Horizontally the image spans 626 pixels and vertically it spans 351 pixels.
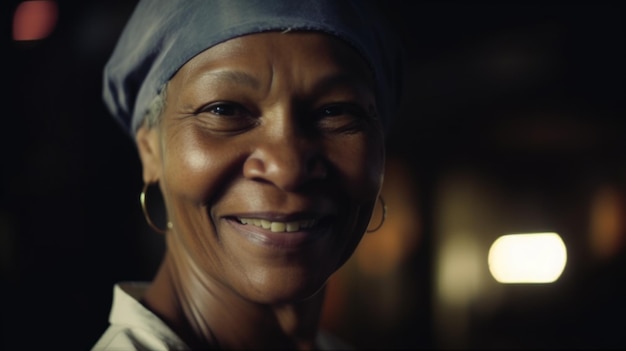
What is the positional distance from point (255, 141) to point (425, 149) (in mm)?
2915

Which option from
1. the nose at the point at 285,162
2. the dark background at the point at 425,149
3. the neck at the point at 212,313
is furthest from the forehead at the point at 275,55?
the dark background at the point at 425,149

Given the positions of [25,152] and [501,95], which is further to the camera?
[501,95]

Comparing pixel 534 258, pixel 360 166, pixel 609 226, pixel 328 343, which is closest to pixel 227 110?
pixel 360 166

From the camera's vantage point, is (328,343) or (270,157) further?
(328,343)

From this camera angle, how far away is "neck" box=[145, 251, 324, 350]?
3.81 feet

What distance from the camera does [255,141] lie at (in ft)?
3.27

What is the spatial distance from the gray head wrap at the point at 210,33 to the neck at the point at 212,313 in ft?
1.00

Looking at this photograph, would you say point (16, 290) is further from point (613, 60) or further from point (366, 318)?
point (613, 60)

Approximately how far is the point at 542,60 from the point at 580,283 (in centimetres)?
120

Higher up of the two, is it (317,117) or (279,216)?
(317,117)

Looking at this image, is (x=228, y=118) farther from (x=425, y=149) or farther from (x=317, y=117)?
(x=425, y=149)

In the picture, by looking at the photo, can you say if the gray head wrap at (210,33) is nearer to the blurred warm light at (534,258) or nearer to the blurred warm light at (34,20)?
the blurred warm light at (34,20)

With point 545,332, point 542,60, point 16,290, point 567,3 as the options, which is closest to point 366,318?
point 545,332

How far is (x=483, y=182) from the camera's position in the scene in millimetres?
3811
